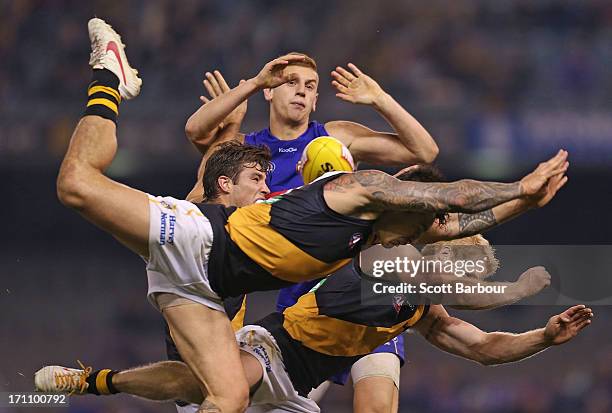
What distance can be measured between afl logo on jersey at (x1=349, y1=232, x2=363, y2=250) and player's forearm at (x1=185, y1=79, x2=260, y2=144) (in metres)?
1.48

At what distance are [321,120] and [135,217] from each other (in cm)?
498

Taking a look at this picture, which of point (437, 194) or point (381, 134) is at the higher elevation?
point (381, 134)

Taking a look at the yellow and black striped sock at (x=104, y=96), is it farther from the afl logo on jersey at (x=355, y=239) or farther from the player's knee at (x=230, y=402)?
the player's knee at (x=230, y=402)

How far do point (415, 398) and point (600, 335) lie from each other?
1.75 meters

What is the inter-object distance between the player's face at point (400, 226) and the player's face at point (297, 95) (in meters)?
1.55

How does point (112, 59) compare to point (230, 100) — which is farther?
point (230, 100)

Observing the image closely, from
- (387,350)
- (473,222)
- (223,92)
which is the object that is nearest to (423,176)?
(473,222)

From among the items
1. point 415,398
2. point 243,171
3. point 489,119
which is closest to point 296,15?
point 489,119

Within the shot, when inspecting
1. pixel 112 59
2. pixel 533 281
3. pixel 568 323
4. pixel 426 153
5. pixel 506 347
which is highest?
pixel 112 59

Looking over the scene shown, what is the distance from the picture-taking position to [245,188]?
505cm

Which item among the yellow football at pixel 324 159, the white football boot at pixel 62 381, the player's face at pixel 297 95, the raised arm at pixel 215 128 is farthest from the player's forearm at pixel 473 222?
the white football boot at pixel 62 381

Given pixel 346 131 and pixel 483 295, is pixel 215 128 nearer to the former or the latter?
pixel 346 131

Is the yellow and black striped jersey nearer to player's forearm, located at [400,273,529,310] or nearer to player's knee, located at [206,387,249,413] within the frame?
player's forearm, located at [400,273,529,310]

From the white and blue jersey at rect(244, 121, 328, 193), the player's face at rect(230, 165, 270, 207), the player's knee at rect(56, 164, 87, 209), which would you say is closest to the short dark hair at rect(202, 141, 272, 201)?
the player's face at rect(230, 165, 270, 207)
